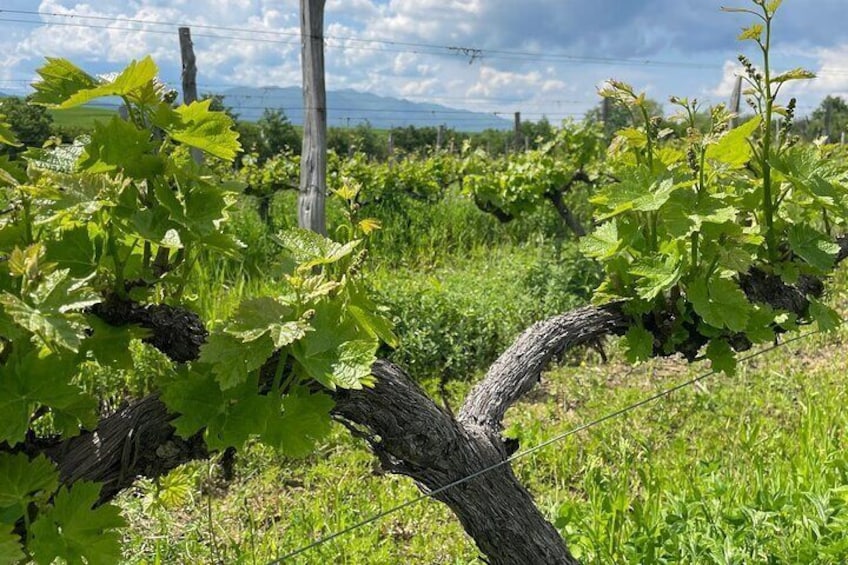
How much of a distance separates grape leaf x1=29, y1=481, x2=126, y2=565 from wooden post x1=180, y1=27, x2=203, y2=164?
5500 mm

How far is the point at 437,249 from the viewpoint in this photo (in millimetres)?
7555

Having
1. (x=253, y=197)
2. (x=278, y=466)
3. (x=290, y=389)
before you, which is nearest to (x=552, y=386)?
(x=278, y=466)

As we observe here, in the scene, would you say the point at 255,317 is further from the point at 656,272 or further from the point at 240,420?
the point at 656,272

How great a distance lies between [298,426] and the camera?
1.03 metres

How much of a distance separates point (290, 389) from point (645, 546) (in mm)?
1743

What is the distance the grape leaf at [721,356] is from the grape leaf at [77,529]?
1.35 m

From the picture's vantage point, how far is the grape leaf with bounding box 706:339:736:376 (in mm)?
1721

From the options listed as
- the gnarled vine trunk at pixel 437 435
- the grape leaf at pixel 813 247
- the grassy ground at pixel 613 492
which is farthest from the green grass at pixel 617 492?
the grape leaf at pixel 813 247

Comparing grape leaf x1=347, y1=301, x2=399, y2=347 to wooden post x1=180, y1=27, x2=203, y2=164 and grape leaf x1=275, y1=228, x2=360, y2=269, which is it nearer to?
grape leaf x1=275, y1=228, x2=360, y2=269

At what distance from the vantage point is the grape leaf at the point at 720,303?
153cm

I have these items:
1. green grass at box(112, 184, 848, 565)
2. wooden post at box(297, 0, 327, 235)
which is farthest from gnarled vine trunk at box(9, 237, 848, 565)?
wooden post at box(297, 0, 327, 235)

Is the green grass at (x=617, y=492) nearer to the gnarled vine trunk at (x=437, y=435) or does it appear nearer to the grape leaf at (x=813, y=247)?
the gnarled vine trunk at (x=437, y=435)

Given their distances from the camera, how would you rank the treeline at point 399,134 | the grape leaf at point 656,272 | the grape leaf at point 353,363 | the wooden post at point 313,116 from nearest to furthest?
the grape leaf at point 353,363 < the grape leaf at point 656,272 < the wooden post at point 313,116 < the treeline at point 399,134

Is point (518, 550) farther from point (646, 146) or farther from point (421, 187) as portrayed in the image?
point (421, 187)
